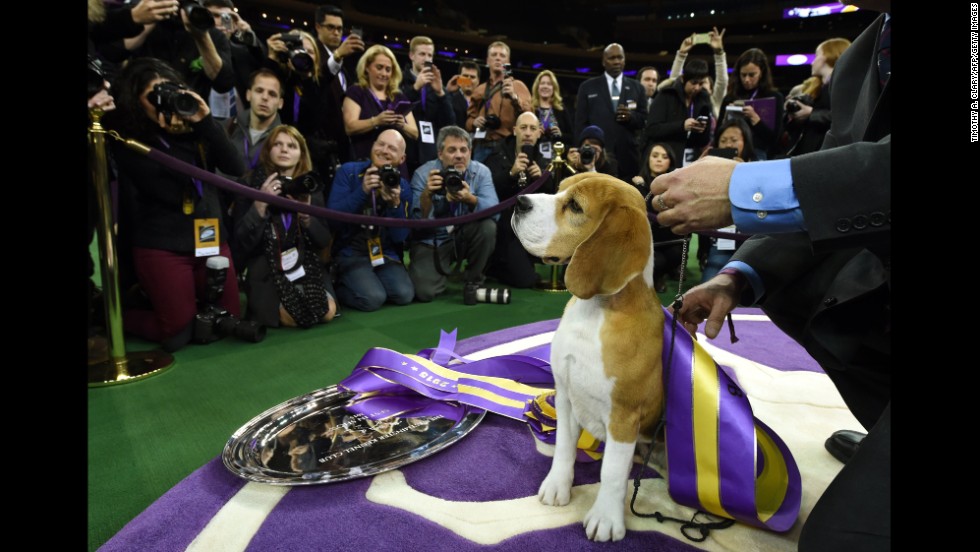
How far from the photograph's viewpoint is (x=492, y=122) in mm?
5371

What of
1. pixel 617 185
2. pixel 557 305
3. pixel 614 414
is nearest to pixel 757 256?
pixel 617 185

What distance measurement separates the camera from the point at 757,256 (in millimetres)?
1574

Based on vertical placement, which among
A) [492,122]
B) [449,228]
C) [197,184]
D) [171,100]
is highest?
[492,122]

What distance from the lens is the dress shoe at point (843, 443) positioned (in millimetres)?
1782

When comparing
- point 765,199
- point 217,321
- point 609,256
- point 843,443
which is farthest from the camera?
point 217,321

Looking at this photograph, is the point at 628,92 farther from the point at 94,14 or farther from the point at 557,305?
the point at 94,14

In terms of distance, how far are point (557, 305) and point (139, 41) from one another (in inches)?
139

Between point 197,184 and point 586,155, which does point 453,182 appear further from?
point 197,184

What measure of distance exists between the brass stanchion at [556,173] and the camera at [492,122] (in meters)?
1.02

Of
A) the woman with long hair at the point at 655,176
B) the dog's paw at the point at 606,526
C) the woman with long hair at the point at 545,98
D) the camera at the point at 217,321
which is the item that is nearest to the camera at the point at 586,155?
the woman with long hair at the point at 655,176

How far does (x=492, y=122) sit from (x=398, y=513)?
4.51 meters

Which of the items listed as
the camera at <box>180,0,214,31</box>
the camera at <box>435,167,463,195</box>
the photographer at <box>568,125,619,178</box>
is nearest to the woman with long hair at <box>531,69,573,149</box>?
the photographer at <box>568,125,619,178</box>

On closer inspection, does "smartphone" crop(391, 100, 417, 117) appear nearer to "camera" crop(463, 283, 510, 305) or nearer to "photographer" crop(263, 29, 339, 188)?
"photographer" crop(263, 29, 339, 188)

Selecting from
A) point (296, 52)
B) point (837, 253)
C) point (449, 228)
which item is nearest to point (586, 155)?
point (449, 228)
